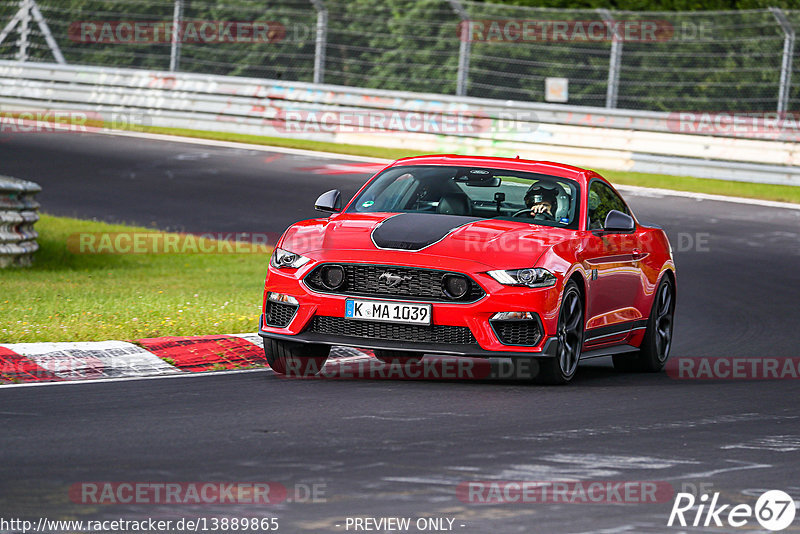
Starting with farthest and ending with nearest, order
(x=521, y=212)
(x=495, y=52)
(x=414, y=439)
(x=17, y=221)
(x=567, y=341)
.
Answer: (x=495, y=52), (x=17, y=221), (x=521, y=212), (x=567, y=341), (x=414, y=439)

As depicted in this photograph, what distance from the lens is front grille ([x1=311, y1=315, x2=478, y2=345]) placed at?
29.8ft

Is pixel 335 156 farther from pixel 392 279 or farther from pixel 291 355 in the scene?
pixel 392 279

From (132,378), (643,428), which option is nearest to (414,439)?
(643,428)

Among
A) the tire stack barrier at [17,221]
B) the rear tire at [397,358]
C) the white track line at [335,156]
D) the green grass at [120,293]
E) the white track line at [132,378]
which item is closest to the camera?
the white track line at [132,378]

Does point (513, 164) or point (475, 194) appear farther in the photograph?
point (513, 164)

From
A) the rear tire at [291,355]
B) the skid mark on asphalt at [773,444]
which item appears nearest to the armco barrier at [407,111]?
the rear tire at [291,355]

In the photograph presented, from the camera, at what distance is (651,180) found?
78.4 ft

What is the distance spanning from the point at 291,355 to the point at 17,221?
6752mm

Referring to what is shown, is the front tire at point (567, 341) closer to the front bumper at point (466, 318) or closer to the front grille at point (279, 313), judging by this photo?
the front bumper at point (466, 318)

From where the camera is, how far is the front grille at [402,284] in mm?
9078

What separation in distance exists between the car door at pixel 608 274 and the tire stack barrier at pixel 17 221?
692 centimetres

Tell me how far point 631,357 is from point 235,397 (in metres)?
3.70

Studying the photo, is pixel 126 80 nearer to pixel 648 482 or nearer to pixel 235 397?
pixel 235 397

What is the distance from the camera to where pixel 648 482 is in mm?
6586
